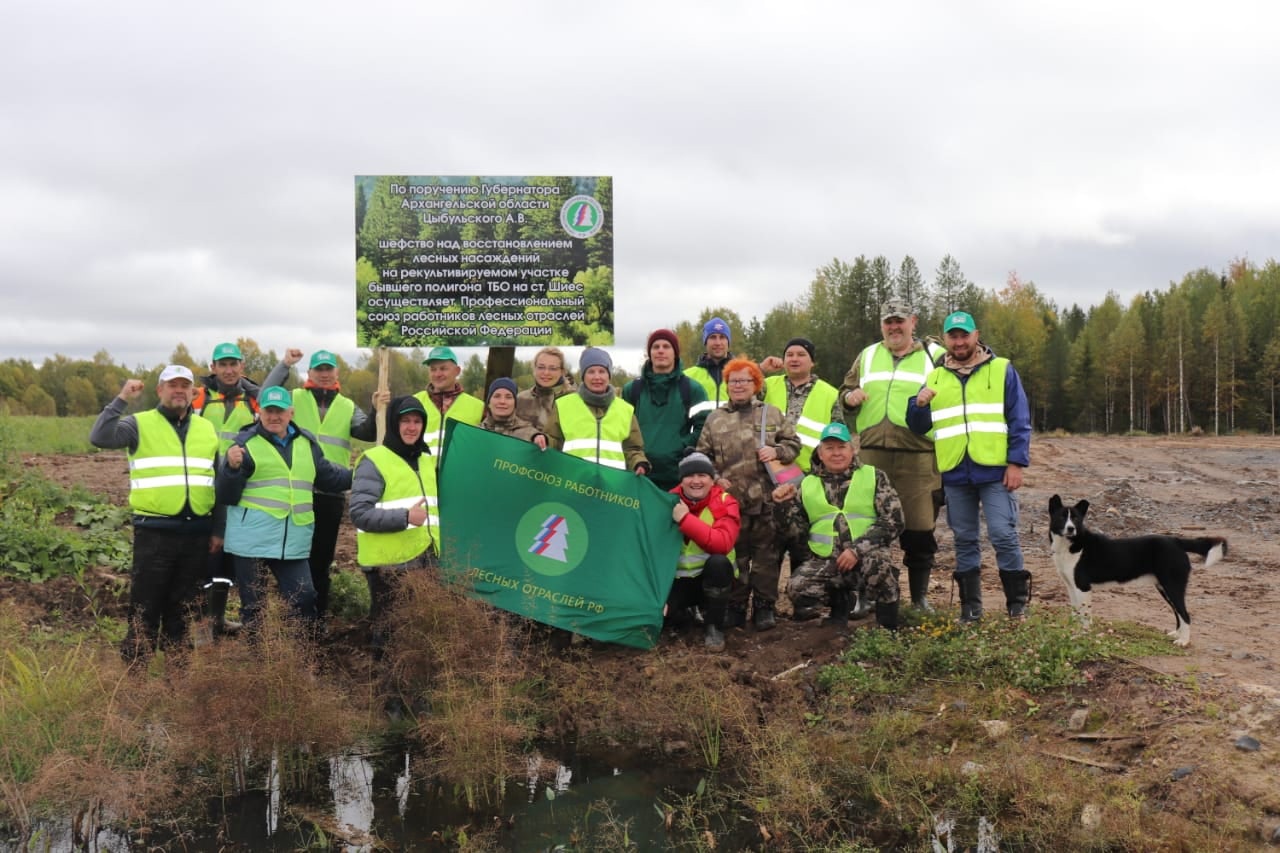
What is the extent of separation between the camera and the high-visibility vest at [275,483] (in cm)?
744

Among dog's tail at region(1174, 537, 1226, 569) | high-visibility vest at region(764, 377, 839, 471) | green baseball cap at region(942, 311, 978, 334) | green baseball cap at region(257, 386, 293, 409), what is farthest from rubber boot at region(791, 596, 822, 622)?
green baseball cap at region(257, 386, 293, 409)

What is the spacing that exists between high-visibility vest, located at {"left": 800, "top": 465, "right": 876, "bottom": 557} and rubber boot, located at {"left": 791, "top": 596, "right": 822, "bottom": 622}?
401 millimetres

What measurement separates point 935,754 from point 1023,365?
6868 centimetres

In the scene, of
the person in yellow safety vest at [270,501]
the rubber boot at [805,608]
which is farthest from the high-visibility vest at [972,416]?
the person in yellow safety vest at [270,501]

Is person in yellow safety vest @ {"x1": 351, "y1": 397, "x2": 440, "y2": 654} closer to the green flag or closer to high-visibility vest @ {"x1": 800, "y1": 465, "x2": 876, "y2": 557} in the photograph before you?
the green flag

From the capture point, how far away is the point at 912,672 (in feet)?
23.6

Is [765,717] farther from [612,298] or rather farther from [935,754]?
[612,298]

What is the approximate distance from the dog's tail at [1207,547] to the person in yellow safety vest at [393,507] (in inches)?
219

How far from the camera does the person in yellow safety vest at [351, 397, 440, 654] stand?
743 cm

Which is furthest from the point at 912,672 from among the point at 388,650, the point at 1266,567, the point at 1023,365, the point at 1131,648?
the point at 1023,365

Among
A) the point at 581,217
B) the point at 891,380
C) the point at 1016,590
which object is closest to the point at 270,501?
the point at 581,217

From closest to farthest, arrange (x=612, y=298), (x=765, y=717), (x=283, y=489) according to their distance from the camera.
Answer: (x=765, y=717) < (x=283, y=489) < (x=612, y=298)

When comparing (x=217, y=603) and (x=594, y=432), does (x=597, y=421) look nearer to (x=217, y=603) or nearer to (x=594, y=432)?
(x=594, y=432)

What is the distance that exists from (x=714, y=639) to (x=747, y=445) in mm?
1616
